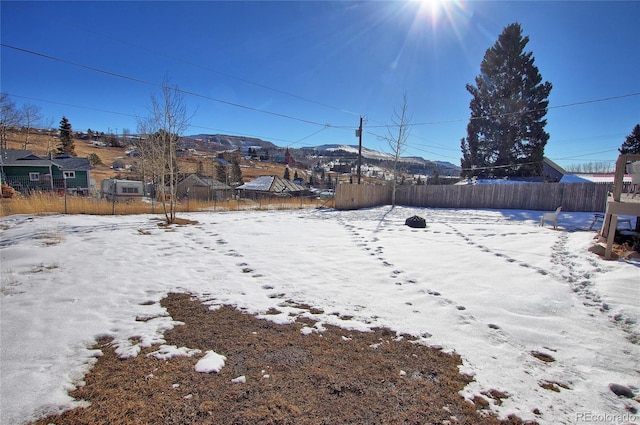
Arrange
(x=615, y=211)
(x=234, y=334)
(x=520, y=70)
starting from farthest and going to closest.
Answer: (x=520, y=70) → (x=615, y=211) → (x=234, y=334)

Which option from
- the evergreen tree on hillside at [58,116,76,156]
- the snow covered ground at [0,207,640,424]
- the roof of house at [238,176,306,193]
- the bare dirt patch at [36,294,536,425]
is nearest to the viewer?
the bare dirt patch at [36,294,536,425]

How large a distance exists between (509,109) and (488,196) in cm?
1080

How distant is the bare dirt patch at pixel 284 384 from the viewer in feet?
5.82

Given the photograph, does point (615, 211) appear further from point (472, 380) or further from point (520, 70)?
point (520, 70)

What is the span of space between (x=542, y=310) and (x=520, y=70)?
90.0ft

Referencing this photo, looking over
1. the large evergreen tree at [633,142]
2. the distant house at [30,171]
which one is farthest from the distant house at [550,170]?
the distant house at [30,171]

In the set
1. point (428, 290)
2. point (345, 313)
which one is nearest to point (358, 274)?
point (428, 290)

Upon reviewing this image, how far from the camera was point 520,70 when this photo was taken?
23.4 metres
